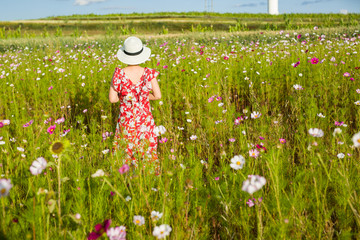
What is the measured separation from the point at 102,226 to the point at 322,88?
348cm

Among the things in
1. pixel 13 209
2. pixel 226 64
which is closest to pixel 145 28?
pixel 226 64

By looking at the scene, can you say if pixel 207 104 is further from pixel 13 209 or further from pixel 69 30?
pixel 69 30

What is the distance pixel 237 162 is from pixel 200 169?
527 mm

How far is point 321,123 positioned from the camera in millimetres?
2852

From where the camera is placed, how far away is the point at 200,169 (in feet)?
6.96

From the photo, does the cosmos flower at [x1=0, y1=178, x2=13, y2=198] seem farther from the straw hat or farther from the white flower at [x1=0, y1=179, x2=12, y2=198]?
the straw hat

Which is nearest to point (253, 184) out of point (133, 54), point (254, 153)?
point (254, 153)

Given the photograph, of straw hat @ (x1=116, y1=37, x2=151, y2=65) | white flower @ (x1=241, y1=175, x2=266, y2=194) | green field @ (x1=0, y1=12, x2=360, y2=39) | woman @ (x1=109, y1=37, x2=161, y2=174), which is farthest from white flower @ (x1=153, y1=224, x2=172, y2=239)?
green field @ (x1=0, y1=12, x2=360, y2=39)

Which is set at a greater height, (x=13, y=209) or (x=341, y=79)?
(x=341, y=79)

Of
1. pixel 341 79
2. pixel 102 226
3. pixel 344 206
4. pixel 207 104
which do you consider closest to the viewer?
pixel 102 226

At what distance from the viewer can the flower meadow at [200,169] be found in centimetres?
147

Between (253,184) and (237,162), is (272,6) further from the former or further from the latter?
(253,184)

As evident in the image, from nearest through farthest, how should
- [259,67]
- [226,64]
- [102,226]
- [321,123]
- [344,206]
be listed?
[102,226] < [344,206] < [321,123] < [259,67] < [226,64]

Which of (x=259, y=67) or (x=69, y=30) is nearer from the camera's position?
(x=259, y=67)
